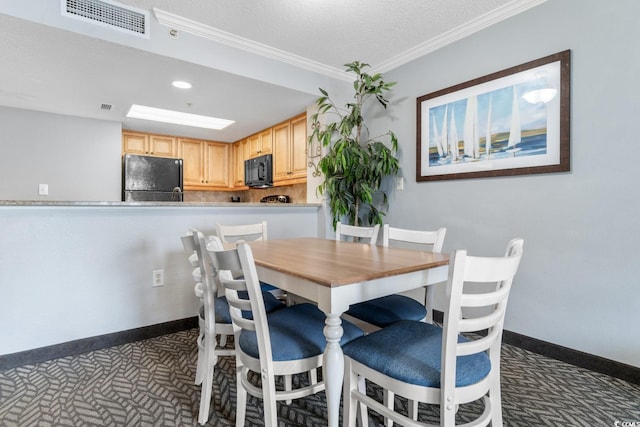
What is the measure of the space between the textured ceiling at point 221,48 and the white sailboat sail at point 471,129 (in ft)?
1.87

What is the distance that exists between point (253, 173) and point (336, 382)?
12.6 feet

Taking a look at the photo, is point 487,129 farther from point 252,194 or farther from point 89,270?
point 252,194

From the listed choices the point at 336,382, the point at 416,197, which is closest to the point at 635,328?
the point at 416,197

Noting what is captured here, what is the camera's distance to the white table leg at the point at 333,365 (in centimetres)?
111

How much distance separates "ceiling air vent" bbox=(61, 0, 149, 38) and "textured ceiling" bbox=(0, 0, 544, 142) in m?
0.05

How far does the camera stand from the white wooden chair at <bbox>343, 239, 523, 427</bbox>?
0.94 meters

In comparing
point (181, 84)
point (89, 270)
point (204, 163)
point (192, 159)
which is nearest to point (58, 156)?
point (192, 159)

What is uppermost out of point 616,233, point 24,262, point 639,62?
point 639,62

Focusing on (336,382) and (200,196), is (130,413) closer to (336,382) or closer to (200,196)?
(336,382)

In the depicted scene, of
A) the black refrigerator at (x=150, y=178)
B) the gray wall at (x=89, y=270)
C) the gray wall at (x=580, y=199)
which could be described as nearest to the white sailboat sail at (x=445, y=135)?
the gray wall at (x=580, y=199)

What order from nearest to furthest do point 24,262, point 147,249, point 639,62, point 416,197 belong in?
1. point 639,62
2. point 24,262
3. point 147,249
4. point 416,197

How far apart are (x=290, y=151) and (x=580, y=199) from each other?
2.95 m

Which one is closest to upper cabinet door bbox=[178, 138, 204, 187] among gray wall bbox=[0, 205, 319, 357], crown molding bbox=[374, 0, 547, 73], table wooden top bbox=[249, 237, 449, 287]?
gray wall bbox=[0, 205, 319, 357]

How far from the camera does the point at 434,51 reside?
2773mm
